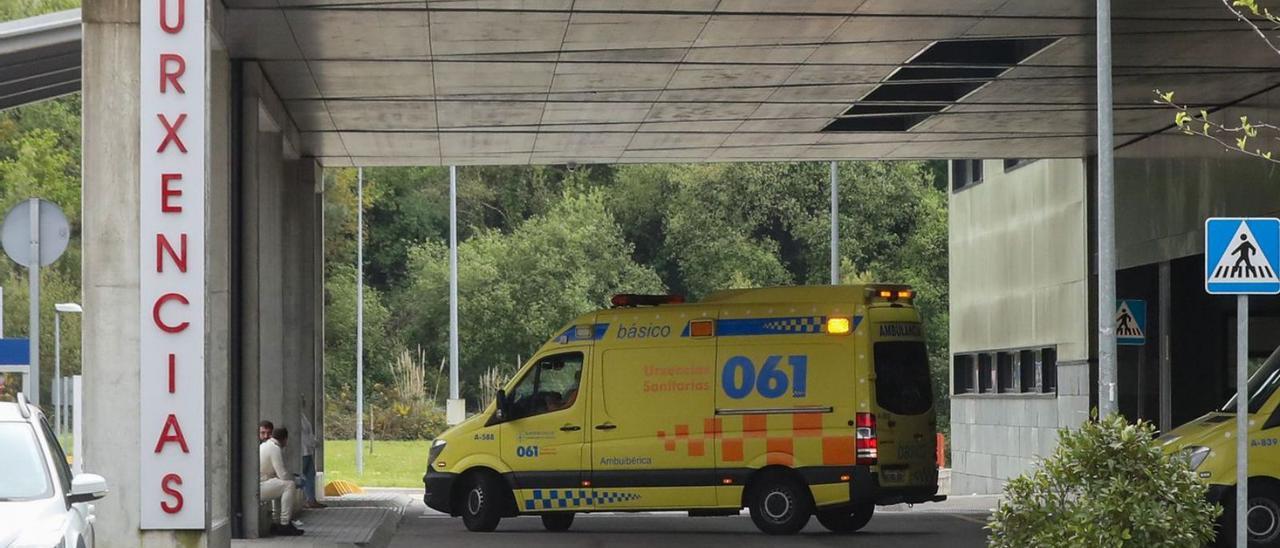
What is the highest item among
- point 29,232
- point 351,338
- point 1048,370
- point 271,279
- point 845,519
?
point 29,232

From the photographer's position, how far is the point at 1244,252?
39.9 ft

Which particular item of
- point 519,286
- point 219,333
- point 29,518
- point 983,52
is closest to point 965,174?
point 983,52

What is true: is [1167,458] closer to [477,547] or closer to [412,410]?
[477,547]

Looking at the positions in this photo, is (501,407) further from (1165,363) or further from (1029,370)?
(1029,370)

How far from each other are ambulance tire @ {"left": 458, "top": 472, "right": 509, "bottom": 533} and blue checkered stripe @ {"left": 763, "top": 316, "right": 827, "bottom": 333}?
12.3 feet

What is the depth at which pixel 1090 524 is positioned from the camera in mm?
11328

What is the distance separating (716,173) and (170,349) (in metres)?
57.1

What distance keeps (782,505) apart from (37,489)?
10808mm

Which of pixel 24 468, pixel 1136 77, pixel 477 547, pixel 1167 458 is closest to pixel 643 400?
pixel 477 547

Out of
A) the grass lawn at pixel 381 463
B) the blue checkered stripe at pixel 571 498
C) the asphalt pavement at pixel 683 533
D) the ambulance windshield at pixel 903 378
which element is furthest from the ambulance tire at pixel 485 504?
the grass lawn at pixel 381 463

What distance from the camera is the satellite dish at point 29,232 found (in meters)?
14.2

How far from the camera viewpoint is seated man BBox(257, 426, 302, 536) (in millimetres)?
19297

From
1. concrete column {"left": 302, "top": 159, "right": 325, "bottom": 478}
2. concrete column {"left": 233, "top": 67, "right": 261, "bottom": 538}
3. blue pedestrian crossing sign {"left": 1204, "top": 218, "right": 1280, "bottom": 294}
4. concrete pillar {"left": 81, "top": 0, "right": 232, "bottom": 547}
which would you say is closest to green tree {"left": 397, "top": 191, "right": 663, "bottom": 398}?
concrete column {"left": 302, "top": 159, "right": 325, "bottom": 478}

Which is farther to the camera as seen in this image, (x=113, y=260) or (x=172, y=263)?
(x=113, y=260)
